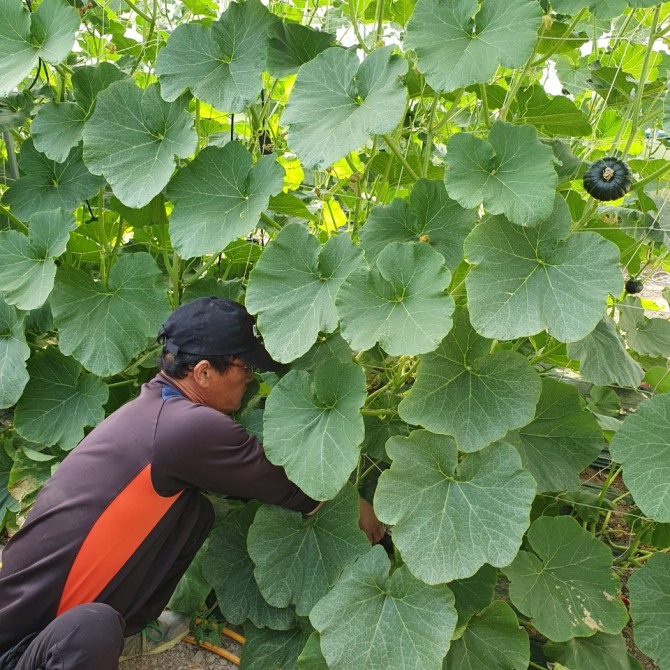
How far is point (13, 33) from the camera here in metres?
2.24

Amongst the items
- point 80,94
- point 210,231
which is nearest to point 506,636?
point 210,231

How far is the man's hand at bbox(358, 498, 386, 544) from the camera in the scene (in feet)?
6.84

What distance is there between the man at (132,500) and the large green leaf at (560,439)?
0.58 meters

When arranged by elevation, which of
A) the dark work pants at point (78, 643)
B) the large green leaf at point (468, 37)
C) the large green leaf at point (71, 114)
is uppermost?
the large green leaf at point (468, 37)

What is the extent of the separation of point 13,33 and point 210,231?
0.87 metres

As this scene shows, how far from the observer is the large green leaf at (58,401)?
7.92 feet

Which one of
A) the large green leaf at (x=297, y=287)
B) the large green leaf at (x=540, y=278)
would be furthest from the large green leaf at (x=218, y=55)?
the large green leaf at (x=540, y=278)

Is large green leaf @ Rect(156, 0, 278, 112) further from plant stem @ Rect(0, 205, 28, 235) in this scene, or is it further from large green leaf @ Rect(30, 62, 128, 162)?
plant stem @ Rect(0, 205, 28, 235)

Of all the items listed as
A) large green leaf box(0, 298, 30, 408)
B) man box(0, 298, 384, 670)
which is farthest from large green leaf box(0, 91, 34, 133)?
man box(0, 298, 384, 670)

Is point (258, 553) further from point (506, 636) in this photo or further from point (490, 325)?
point (490, 325)

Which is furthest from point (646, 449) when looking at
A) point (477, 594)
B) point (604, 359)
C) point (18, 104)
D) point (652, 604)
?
point (18, 104)

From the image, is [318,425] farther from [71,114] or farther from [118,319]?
[71,114]

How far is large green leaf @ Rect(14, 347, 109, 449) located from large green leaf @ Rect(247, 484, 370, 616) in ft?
2.29

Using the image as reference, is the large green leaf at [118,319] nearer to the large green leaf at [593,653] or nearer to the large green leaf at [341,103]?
the large green leaf at [341,103]
